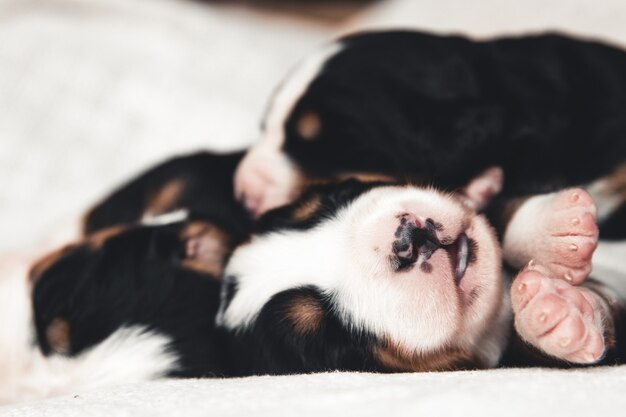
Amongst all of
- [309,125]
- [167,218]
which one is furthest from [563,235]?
[167,218]

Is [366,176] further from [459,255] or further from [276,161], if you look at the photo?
[459,255]

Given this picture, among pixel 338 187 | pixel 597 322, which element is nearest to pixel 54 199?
pixel 338 187

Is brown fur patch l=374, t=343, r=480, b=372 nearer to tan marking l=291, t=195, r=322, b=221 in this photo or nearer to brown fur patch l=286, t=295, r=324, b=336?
brown fur patch l=286, t=295, r=324, b=336

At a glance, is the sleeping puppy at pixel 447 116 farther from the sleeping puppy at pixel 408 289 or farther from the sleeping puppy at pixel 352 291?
the sleeping puppy at pixel 408 289

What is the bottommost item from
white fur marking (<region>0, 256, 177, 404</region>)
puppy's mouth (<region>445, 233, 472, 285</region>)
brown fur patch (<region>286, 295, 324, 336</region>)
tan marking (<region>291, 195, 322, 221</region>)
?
white fur marking (<region>0, 256, 177, 404</region>)

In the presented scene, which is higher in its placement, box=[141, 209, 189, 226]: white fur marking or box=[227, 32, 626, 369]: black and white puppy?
box=[227, 32, 626, 369]: black and white puppy

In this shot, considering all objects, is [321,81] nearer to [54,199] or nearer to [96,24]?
[54,199]

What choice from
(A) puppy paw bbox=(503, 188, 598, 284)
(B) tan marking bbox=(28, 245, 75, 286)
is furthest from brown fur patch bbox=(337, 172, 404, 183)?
(B) tan marking bbox=(28, 245, 75, 286)
